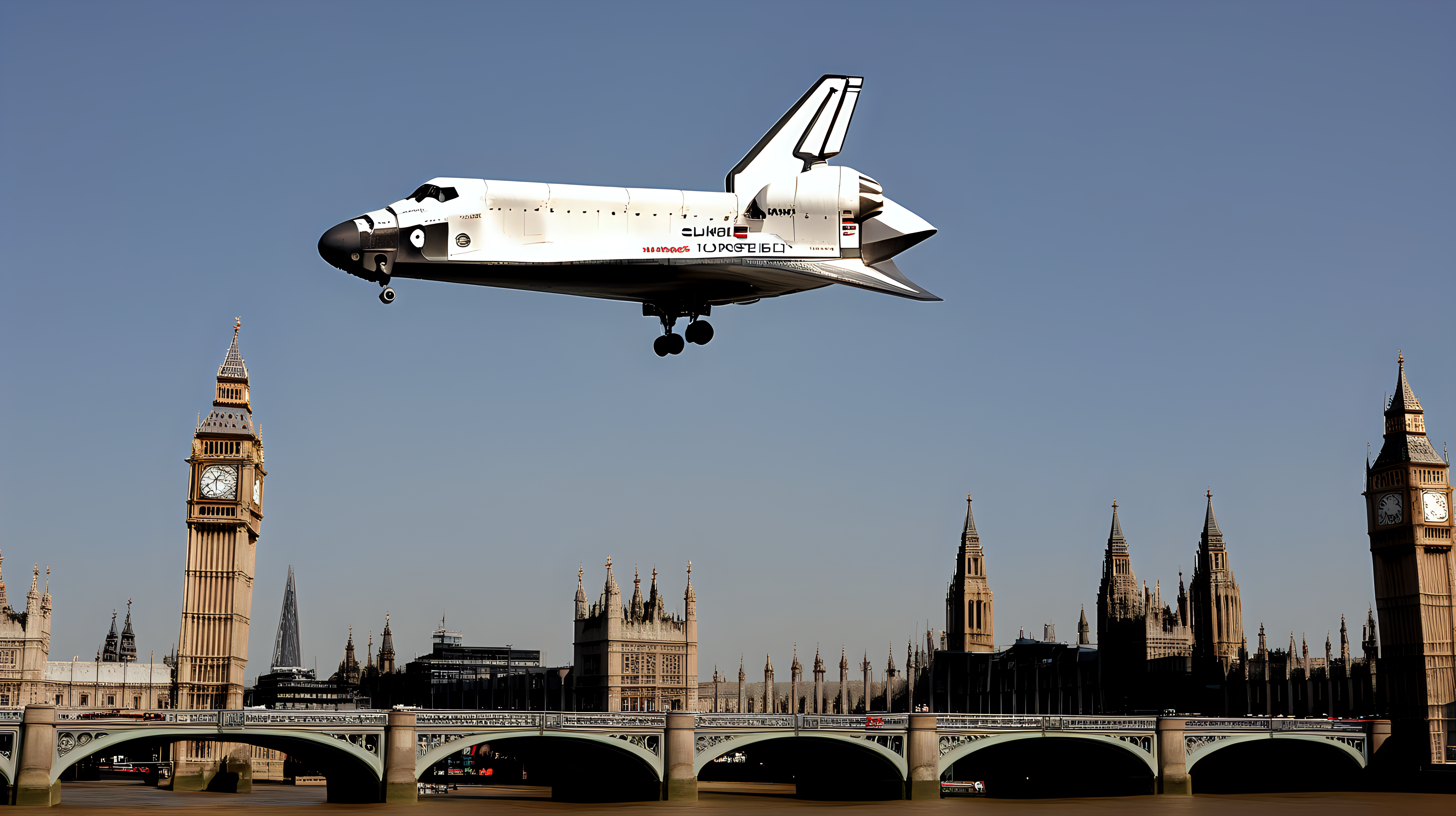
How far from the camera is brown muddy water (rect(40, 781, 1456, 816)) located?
224 feet

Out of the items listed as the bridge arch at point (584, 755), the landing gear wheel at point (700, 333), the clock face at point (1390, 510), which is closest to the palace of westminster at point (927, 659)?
the clock face at point (1390, 510)

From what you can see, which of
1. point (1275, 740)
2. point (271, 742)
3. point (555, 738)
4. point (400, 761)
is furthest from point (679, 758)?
point (1275, 740)

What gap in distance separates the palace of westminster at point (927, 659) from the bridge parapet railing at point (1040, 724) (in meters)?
21.2

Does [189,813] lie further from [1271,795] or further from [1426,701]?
[1426,701]

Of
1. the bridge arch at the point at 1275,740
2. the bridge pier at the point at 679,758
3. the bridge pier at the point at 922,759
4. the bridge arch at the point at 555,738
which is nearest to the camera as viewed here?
the bridge arch at the point at 555,738

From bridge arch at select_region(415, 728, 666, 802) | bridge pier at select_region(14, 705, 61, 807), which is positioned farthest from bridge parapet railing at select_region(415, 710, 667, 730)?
bridge pier at select_region(14, 705, 61, 807)

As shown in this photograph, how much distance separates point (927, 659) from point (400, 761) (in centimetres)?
10206

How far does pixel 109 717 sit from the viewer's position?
75.2 meters

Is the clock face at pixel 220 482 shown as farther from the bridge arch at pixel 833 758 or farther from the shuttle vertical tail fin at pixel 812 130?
the shuttle vertical tail fin at pixel 812 130

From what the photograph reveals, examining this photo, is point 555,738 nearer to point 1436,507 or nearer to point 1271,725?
point 1271,725

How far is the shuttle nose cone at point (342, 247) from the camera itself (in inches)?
807

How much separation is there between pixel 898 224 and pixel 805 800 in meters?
61.8

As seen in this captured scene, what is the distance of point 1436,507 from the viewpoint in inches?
3989

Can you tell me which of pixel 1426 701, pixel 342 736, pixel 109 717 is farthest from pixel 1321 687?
pixel 109 717
